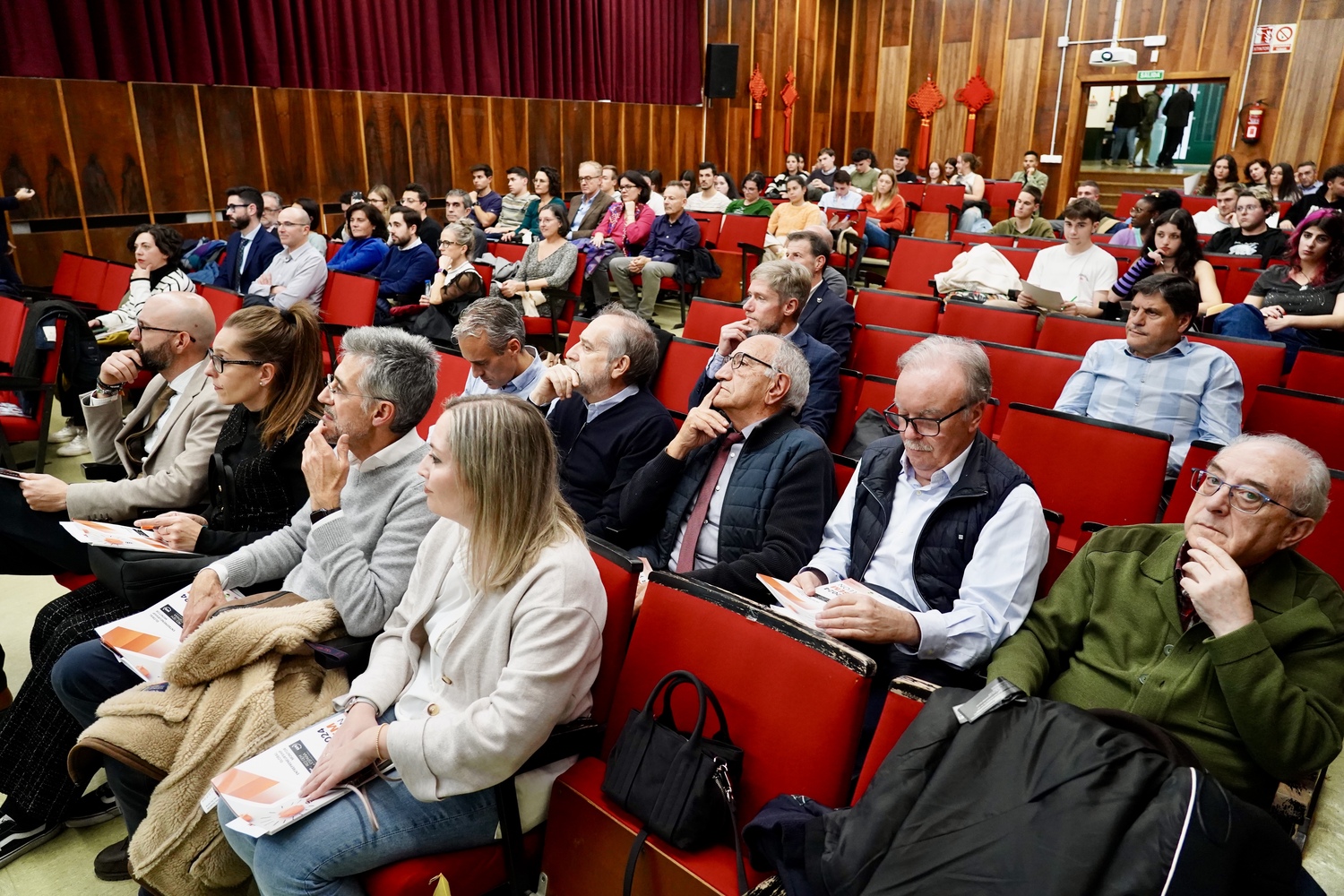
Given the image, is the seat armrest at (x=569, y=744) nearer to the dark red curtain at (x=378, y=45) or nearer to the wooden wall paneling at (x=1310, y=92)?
the dark red curtain at (x=378, y=45)

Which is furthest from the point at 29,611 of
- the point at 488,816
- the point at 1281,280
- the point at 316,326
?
the point at 1281,280

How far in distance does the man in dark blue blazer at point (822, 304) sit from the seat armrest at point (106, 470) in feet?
8.31

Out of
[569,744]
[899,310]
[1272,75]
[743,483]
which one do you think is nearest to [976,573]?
[743,483]

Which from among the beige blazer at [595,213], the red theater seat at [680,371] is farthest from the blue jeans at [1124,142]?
the red theater seat at [680,371]

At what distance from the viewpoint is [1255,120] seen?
10.7m

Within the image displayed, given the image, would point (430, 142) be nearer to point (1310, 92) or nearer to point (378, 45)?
point (378, 45)

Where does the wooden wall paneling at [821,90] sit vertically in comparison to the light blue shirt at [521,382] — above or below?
above

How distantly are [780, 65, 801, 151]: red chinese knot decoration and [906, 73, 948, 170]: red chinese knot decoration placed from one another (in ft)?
5.97

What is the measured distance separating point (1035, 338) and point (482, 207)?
6.64 metres

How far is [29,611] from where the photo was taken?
309 cm

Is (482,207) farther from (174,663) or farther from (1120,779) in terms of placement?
(1120,779)

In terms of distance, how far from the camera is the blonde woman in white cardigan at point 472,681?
1470mm

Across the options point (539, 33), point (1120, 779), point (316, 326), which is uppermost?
point (539, 33)

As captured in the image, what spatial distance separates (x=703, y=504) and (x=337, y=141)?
8.59 meters
